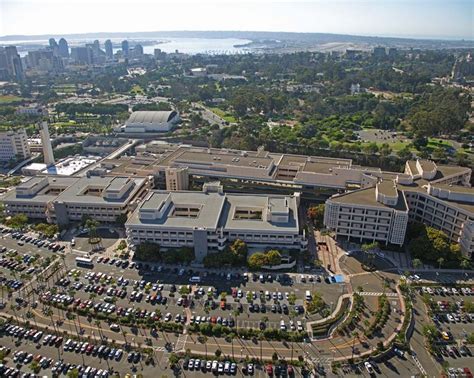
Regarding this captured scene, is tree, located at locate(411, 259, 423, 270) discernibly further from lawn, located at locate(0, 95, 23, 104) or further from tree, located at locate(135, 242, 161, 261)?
lawn, located at locate(0, 95, 23, 104)

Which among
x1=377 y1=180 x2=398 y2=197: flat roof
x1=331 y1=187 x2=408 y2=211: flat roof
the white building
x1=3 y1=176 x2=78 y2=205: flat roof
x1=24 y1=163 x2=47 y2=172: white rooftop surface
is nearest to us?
x1=331 y1=187 x2=408 y2=211: flat roof

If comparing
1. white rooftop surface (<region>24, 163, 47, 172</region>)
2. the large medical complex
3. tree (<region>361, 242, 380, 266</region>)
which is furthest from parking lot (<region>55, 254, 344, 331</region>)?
white rooftop surface (<region>24, 163, 47, 172</region>)

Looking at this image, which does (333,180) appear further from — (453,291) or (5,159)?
(5,159)

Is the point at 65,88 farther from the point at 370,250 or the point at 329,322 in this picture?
the point at 329,322

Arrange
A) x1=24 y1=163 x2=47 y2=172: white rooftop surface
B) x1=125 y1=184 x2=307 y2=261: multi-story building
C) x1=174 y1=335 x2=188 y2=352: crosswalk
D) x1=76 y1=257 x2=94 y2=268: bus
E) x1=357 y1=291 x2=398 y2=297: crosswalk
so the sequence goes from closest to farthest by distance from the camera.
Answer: x1=174 y1=335 x2=188 y2=352: crosswalk → x1=357 y1=291 x2=398 y2=297: crosswalk → x1=76 y1=257 x2=94 y2=268: bus → x1=125 y1=184 x2=307 y2=261: multi-story building → x1=24 y1=163 x2=47 y2=172: white rooftop surface

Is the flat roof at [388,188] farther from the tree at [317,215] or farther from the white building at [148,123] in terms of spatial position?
the white building at [148,123]

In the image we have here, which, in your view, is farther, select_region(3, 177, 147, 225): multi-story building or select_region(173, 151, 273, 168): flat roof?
select_region(173, 151, 273, 168): flat roof

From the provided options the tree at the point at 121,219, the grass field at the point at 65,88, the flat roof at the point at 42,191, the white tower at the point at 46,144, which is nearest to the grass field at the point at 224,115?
the white tower at the point at 46,144

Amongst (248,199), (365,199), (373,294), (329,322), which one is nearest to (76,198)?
(248,199)
